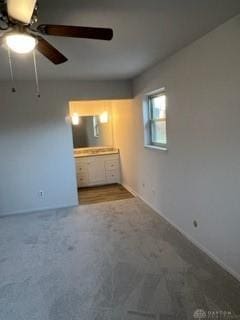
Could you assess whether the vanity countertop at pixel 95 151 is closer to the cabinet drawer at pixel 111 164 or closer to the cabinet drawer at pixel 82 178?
the cabinet drawer at pixel 111 164

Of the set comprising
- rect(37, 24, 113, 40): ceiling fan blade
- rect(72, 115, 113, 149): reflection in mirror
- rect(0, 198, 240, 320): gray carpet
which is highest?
rect(37, 24, 113, 40): ceiling fan blade

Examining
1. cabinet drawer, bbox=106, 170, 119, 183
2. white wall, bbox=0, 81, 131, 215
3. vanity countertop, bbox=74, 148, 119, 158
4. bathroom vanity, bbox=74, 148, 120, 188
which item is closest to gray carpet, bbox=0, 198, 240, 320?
white wall, bbox=0, 81, 131, 215

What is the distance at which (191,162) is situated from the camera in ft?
10.0

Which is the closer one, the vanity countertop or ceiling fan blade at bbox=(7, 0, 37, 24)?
ceiling fan blade at bbox=(7, 0, 37, 24)

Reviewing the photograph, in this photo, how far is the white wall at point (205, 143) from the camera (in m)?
2.32

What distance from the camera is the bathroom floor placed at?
5.29 meters

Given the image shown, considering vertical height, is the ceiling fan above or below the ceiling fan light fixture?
above

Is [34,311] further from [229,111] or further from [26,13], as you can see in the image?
[229,111]

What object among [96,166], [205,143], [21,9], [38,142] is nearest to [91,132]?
[96,166]

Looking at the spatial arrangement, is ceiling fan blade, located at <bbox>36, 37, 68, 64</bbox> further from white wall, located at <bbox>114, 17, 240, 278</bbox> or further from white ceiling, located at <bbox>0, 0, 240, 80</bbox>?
white wall, located at <bbox>114, 17, 240, 278</bbox>

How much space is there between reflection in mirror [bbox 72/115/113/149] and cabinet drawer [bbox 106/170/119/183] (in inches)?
30.3

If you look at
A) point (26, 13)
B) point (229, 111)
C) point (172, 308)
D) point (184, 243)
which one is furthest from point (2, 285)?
point (229, 111)

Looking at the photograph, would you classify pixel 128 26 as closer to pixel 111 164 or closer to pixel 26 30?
pixel 26 30

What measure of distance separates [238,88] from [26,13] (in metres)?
1.75
